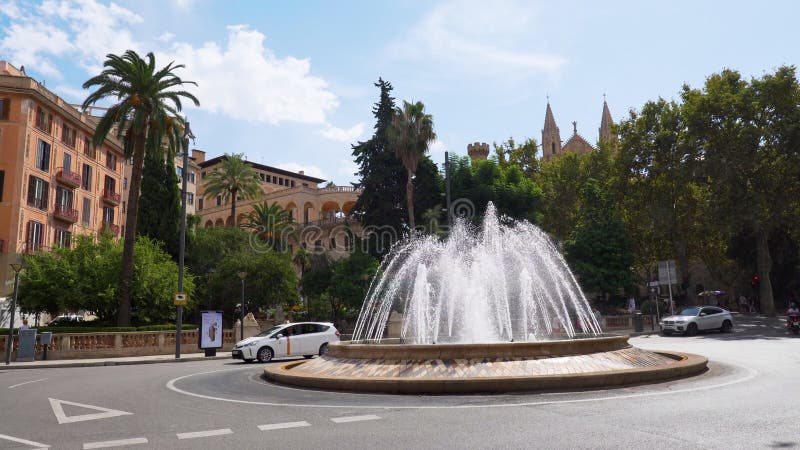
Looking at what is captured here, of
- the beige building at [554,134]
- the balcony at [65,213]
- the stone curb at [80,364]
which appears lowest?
the stone curb at [80,364]

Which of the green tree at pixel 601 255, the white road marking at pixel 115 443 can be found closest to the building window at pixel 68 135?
the green tree at pixel 601 255

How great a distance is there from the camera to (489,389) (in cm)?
980

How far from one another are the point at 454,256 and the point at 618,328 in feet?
61.8

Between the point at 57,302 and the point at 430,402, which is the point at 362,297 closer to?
the point at 57,302

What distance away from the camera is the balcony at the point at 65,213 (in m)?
42.5

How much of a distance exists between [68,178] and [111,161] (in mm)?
10401

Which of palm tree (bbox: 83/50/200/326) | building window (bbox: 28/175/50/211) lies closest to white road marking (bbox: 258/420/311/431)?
palm tree (bbox: 83/50/200/326)

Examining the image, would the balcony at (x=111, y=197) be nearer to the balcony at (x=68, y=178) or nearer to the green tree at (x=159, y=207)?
the balcony at (x=68, y=178)

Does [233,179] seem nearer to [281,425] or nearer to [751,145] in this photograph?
[751,145]

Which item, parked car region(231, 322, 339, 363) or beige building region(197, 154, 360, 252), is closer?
parked car region(231, 322, 339, 363)

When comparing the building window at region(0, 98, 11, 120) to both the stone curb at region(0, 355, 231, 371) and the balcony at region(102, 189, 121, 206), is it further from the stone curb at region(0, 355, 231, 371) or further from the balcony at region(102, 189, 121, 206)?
the stone curb at region(0, 355, 231, 371)

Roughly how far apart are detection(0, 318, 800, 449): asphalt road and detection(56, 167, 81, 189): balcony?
118ft

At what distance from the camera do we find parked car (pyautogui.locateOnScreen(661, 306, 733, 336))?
28297 mm

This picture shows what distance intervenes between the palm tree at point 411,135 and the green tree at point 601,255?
490 inches
